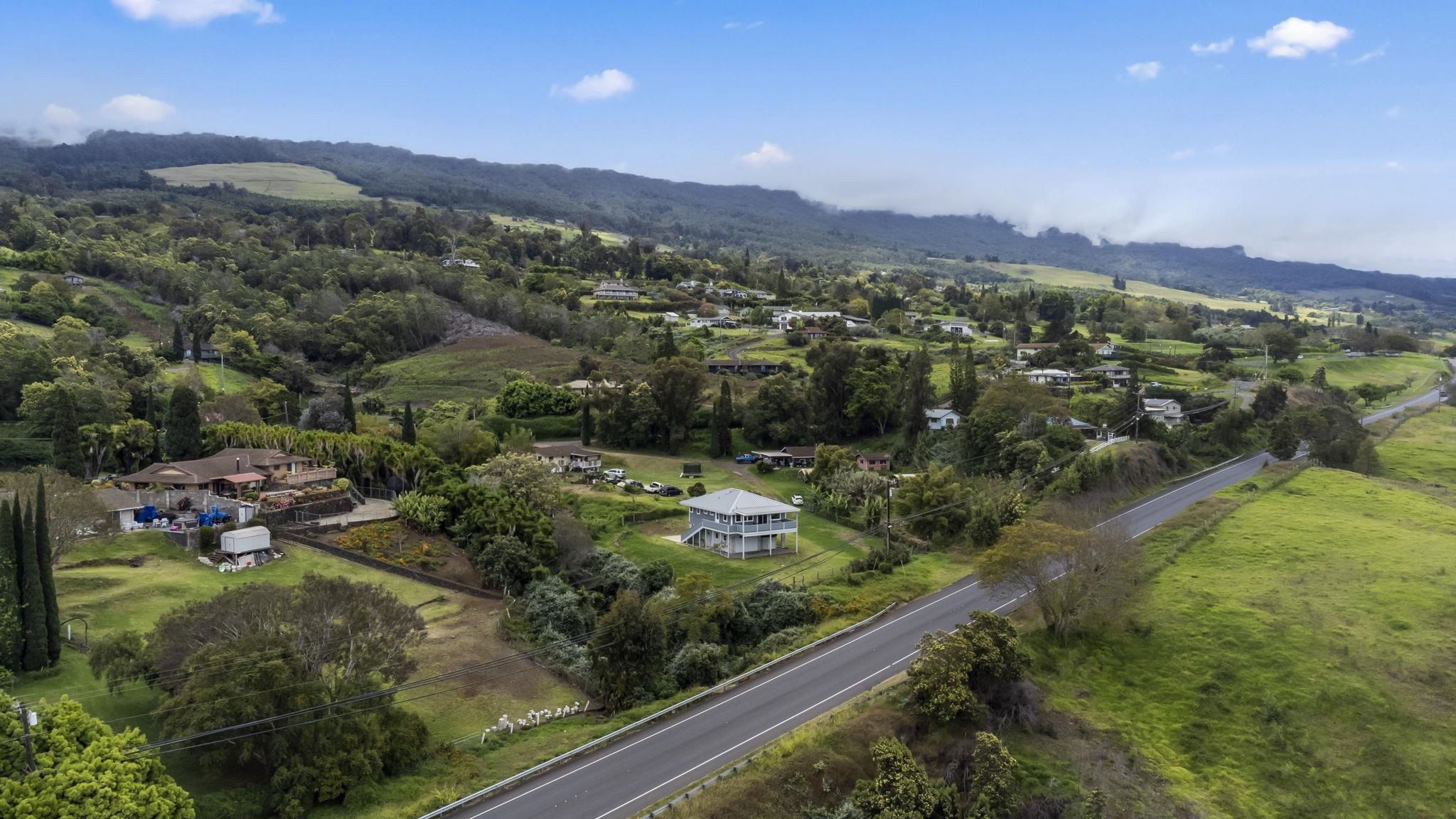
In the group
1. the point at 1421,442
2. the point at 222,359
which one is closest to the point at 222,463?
the point at 222,359

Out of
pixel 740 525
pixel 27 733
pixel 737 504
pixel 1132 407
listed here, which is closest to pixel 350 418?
pixel 737 504

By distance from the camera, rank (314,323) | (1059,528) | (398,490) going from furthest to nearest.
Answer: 1. (314,323)
2. (398,490)
3. (1059,528)

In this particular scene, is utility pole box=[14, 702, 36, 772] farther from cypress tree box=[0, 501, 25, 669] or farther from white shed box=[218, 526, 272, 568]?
white shed box=[218, 526, 272, 568]

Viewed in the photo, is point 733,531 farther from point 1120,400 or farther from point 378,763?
point 1120,400

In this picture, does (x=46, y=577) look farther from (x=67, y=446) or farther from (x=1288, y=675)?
(x=1288, y=675)

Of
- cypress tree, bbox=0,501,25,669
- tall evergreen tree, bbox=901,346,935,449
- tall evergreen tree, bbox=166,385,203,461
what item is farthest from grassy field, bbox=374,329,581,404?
cypress tree, bbox=0,501,25,669

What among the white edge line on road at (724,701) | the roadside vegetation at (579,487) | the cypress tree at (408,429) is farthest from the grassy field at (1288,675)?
the cypress tree at (408,429)
